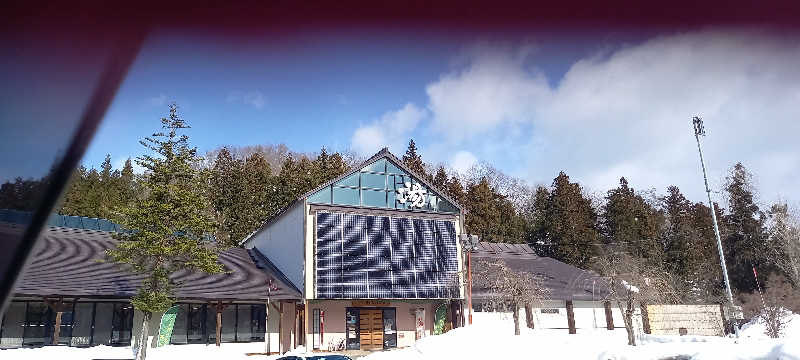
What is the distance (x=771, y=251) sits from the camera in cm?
3853

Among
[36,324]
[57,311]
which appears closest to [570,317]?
[57,311]

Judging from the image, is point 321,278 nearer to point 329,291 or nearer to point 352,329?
point 329,291

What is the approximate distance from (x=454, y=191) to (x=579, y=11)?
44092mm

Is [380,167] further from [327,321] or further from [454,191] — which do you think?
[454,191]

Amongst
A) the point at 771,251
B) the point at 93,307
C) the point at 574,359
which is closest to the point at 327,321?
the point at 93,307

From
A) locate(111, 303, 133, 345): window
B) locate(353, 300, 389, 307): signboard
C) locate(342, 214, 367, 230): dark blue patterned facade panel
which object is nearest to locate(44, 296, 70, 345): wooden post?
locate(111, 303, 133, 345): window

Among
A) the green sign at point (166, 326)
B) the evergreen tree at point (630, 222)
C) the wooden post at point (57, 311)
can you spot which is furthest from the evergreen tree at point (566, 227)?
the wooden post at point (57, 311)

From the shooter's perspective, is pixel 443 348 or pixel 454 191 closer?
pixel 443 348

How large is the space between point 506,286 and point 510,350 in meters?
8.23

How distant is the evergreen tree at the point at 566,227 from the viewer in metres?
44.8

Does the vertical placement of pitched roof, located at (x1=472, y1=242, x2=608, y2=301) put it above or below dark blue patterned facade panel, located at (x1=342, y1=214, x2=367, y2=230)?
below

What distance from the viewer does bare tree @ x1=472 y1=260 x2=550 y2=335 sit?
2386 centimetres

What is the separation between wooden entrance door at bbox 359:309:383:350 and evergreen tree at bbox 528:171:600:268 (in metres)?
23.5

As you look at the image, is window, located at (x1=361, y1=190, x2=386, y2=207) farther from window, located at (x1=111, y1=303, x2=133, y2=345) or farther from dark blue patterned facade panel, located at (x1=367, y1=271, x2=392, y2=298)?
window, located at (x1=111, y1=303, x2=133, y2=345)
